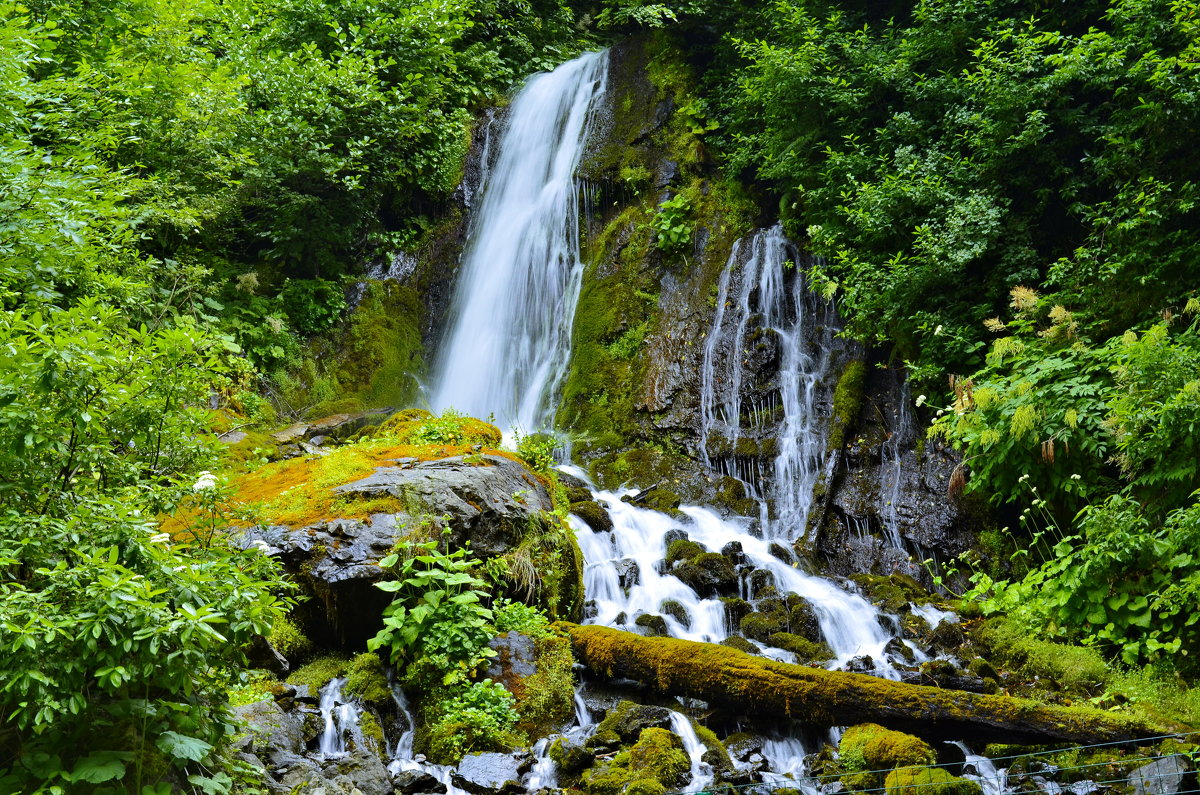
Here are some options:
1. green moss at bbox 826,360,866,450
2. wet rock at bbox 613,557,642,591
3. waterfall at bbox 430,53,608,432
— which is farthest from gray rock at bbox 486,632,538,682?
waterfall at bbox 430,53,608,432

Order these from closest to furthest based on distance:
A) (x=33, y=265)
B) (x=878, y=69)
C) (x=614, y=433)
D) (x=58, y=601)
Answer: (x=58, y=601) < (x=33, y=265) < (x=878, y=69) < (x=614, y=433)

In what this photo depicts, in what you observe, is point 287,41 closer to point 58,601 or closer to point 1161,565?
point 58,601

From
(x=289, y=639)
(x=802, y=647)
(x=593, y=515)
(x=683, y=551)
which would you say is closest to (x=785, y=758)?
(x=802, y=647)

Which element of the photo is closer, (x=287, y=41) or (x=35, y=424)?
(x=35, y=424)

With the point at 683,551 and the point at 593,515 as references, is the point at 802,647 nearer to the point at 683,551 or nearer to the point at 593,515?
the point at 683,551

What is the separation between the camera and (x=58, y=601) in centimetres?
291

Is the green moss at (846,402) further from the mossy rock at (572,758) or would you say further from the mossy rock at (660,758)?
the mossy rock at (572,758)

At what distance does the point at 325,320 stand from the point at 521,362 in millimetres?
3580

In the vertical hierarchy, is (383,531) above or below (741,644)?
above

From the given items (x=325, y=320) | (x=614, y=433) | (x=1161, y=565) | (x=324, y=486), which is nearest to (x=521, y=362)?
(x=614, y=433)

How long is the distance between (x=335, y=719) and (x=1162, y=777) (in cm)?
528

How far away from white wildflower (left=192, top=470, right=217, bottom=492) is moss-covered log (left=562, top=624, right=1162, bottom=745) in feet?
11.2

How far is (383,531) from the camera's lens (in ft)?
20.9

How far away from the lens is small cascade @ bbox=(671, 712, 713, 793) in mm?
5035
